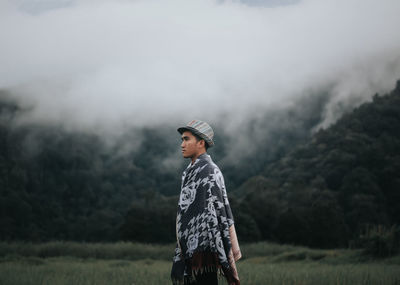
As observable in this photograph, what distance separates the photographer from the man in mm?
2938

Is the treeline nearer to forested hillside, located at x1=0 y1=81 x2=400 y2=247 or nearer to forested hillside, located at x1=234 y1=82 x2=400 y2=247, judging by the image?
forested hillside, located at x1=0 y1=81 x2=400 y2=247

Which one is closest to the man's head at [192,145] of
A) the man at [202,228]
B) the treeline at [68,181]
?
the man at [202,228]

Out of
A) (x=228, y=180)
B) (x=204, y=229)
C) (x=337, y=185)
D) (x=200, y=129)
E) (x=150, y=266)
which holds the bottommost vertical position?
(x=150, y=266)

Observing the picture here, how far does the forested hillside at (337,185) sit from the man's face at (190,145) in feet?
83.7

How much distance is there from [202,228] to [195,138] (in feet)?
2.31

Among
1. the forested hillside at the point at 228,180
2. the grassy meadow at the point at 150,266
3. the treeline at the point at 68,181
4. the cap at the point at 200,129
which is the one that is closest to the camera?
the cap at the point at 200,129

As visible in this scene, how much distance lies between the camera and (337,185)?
3759 centimetres

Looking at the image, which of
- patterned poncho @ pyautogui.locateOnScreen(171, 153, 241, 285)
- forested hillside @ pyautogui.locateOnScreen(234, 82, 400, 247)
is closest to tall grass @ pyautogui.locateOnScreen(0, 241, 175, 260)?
forested hillside @ pyautogui.locateOnScreen(234, 82, 400, 247)

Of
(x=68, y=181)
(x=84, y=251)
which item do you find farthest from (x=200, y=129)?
(x=68, y=181)

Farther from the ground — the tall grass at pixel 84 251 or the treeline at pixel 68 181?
the treeline at pixel 68 181

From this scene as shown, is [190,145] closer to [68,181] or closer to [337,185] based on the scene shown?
[337,185]

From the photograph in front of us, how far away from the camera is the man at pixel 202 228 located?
116 inches

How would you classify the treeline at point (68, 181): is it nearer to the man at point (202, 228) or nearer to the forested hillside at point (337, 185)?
the forested hillside at point (337, 185)

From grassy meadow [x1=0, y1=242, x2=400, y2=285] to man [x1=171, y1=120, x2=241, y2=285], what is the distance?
350cm
